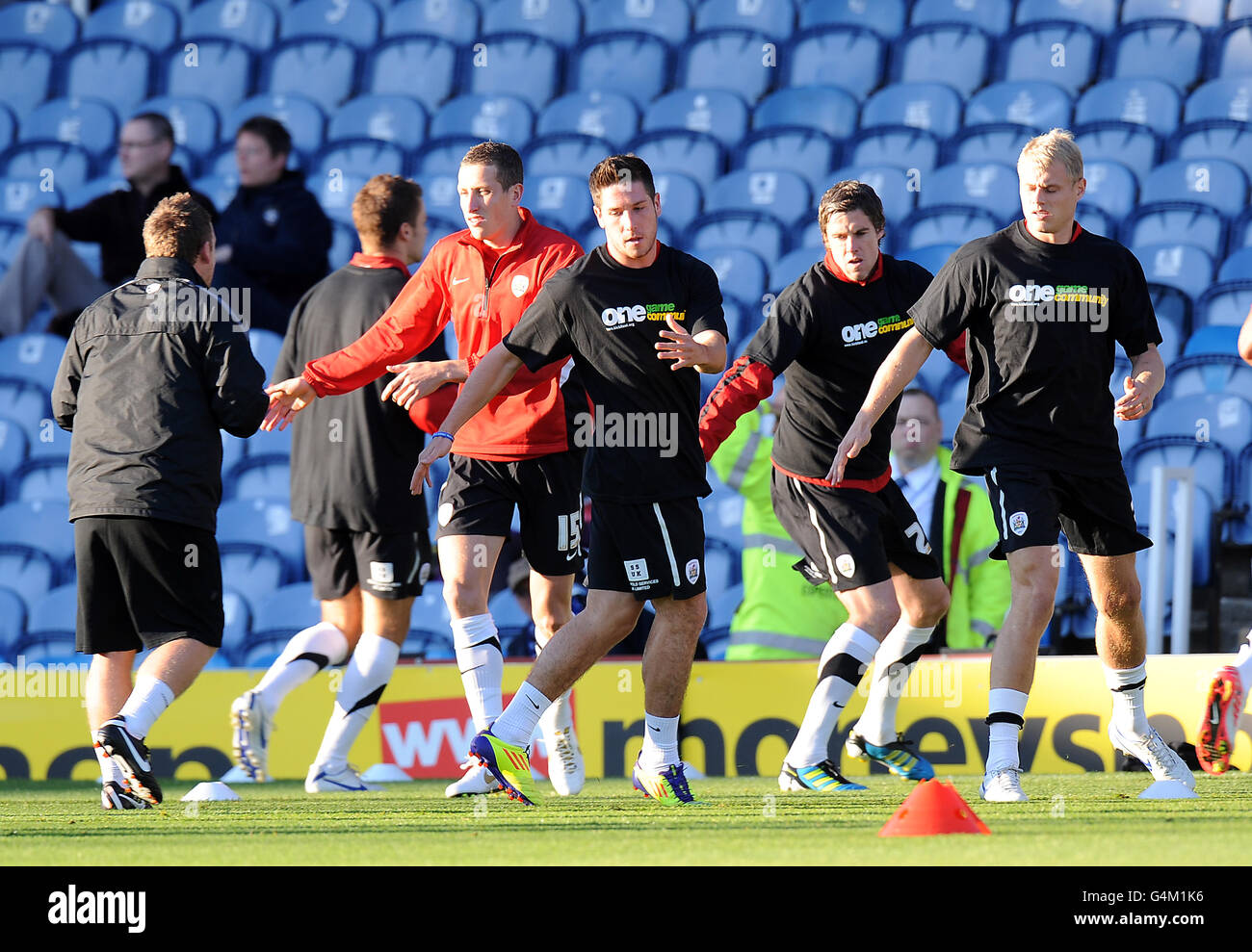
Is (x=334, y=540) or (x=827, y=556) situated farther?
(x=334, y=540)

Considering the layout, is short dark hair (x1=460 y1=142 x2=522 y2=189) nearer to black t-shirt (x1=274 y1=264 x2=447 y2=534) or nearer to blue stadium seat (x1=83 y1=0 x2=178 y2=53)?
black t-shirt (x1=274 y1=264 x2=447 y2=534)

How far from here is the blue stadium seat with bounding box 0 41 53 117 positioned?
48.3 ft

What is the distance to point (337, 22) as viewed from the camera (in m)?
14.7

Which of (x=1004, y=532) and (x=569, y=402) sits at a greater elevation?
(x=569, y=402)

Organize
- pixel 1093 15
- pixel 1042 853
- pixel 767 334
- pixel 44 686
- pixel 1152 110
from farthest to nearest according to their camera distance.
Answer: pixel 1093 15, pixel 1152 110, pixel 44 686, pixel 767 334, pixel 1042 853

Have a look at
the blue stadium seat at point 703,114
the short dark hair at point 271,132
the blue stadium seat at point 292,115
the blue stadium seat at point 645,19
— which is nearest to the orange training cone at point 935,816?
the short dark hair at point 271,132

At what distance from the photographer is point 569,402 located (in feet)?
20.4

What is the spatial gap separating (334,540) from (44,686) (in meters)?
2.22

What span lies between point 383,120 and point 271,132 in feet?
11.1

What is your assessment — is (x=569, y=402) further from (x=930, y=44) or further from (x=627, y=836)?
(x=930, y=44)

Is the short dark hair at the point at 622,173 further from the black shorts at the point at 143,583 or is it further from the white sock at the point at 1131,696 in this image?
the white sock at the point at 1131,696

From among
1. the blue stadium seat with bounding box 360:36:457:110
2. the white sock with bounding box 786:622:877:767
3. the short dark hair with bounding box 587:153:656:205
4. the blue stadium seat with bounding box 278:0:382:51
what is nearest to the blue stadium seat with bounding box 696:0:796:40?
the blue stadium seat with bounding box 360:36:457:110

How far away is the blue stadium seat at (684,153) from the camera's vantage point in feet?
42.2
